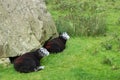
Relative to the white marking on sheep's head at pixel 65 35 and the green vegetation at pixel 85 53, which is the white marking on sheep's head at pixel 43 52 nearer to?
the green vegetation at pixel 85 53

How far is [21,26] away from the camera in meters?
12.8

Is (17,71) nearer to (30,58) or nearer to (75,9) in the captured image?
(30,58)

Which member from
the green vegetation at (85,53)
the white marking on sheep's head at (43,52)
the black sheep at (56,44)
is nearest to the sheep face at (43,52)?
the white marking on sheep's head at (43,52)

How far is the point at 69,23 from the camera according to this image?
1509cm

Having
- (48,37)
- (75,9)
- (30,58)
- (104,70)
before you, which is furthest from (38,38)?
(75,9)

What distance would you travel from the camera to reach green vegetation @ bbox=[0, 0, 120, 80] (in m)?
11.4

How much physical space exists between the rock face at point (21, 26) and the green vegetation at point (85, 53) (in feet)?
1.96

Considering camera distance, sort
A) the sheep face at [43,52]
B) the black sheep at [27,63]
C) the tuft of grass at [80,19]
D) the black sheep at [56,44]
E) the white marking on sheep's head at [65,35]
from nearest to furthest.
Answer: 1. the black sheep at [27,63]
2. the sheep face at [43,52]
3. the black sheep at [56,44]
4. the white marking on sheep's head at [65,35]
5. the tuft of grass at [80,19]

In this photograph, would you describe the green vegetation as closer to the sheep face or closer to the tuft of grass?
the tuft of grass

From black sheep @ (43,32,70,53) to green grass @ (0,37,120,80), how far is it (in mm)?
182

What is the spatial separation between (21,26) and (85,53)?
2156mm

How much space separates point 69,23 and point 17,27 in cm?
293

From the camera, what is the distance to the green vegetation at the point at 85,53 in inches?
448

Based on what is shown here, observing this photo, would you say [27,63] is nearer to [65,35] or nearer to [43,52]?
[43,52]
